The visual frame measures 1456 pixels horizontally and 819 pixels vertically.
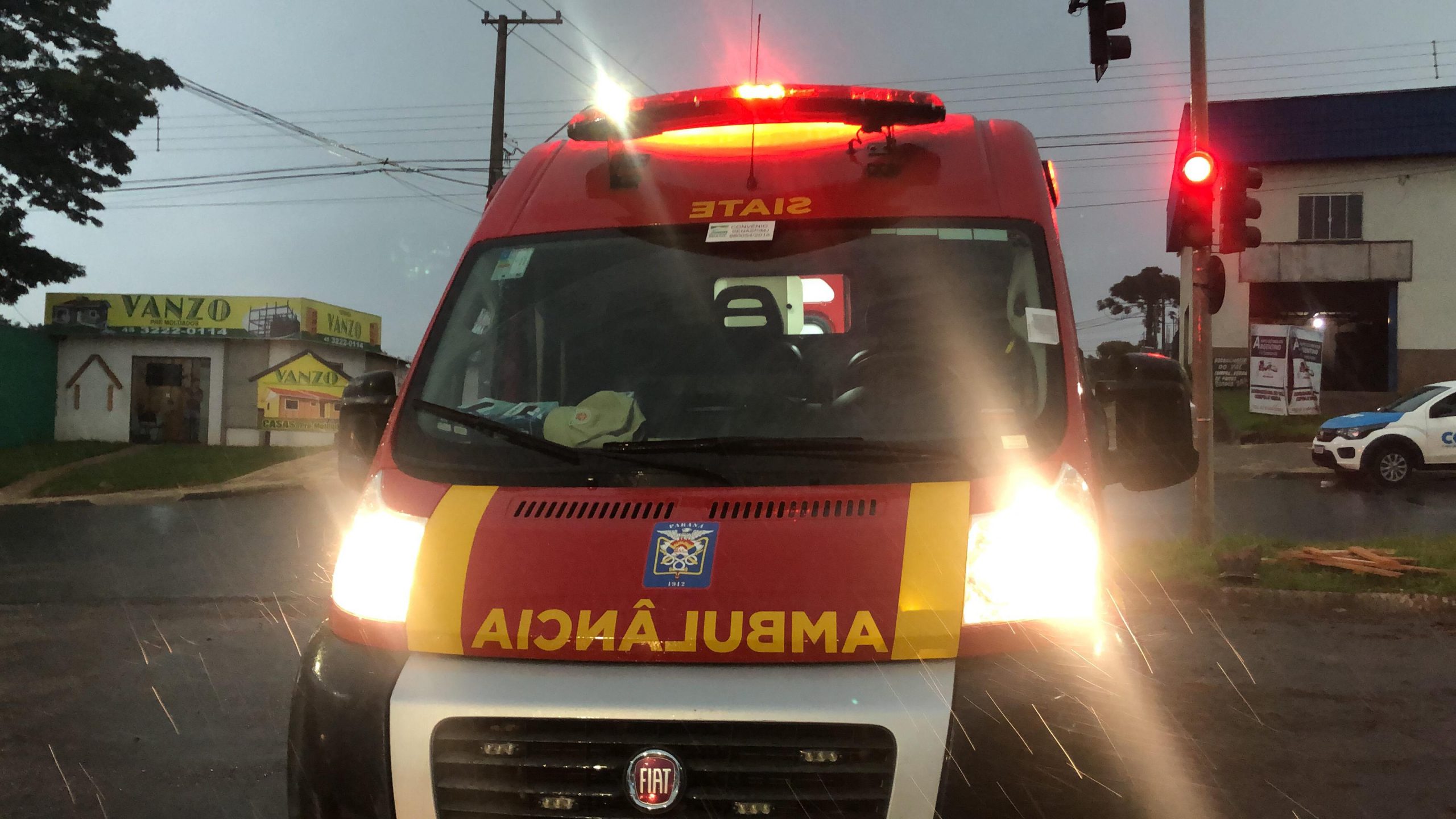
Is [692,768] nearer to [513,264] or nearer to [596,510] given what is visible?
[596,510]

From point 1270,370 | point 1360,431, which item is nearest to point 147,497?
point 1360,431

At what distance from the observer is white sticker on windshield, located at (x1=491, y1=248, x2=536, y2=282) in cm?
351

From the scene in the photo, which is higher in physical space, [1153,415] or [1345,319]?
[1345,319]

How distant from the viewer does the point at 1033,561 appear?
2.56 meters

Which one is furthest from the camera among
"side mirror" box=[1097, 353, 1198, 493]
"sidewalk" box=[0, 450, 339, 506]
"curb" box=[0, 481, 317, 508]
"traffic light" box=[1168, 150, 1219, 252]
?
"sidewalk" box=[0, 450, 339, 506]

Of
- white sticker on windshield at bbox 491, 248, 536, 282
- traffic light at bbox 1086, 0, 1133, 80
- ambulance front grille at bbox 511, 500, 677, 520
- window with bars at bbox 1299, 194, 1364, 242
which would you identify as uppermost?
window with bars at bbox 1299, 194, 1364, 242

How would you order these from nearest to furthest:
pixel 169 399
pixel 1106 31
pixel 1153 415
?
pixel 1153 415
pixel 1106 31
pixel 169 399

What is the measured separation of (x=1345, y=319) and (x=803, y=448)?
40.9 metres

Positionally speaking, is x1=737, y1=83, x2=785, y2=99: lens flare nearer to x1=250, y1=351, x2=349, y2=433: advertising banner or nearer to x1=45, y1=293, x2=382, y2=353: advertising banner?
x1=250, y1=351, x2=349, y2=433: advertising banner

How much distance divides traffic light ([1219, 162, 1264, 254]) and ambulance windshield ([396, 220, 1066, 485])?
766 cm

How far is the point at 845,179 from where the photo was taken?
3.42m

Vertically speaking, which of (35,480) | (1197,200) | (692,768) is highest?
(1197,200)

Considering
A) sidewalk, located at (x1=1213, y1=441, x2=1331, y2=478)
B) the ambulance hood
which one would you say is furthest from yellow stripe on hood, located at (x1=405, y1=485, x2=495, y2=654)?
sidewalk, located at (x1=1213, y1=441, x2=1331, y2=478)

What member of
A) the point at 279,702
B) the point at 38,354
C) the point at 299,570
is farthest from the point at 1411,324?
the point at 38,354
